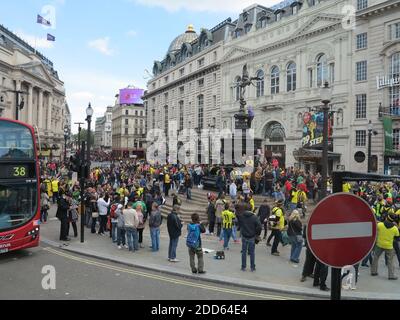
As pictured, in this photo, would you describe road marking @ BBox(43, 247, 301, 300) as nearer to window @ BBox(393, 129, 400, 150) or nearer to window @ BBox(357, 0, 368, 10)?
window @ BBox(393, 129, 400, 150)

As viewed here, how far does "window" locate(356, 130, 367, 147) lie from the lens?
110 feet

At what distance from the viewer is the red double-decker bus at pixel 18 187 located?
1024 centimetres

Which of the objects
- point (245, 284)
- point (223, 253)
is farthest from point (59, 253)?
point (245, 284)

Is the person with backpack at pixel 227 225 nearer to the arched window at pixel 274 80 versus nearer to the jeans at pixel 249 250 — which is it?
the jeans at pixel 249 250

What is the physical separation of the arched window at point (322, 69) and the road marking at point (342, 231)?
36.7 meters

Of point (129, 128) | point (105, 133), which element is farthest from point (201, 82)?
point (105, 133)

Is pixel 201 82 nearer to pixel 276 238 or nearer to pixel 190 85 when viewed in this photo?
pixel 190 85

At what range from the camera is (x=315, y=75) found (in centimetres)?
3819

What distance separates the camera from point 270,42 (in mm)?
42906

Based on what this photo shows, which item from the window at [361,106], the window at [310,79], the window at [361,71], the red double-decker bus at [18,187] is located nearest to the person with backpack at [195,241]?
the red double-decker bus at [18,187]

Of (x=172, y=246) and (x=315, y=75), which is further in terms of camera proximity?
(x=315, y=75)

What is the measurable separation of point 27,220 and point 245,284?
6.72m

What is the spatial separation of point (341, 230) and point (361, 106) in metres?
34.4

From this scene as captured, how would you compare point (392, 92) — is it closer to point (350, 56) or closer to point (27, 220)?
point (350, 56)
